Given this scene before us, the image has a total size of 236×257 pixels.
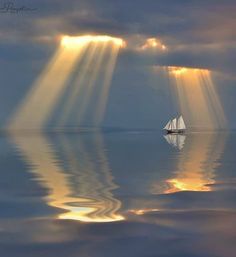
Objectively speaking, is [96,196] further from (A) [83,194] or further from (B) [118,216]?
(B) [118,216]

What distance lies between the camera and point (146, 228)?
67.4ft

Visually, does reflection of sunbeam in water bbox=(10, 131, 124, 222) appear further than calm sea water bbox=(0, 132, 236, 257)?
Yes

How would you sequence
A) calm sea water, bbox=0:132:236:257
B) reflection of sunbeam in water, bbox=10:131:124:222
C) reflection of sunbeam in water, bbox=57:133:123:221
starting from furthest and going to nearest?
reflection of sunbeam in water, bbox=10:131:124:222 → reflection of sunbeam in water, bbox=57:133:123:221 → calm sea water, bbox=0:132:236:257

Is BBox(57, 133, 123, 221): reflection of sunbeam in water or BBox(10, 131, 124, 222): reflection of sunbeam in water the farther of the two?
BBox(10, 131, 124, 222): reflection of sunbeam in water

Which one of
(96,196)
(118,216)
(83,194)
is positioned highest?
(83,194)

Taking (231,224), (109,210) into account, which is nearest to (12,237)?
(109,210)

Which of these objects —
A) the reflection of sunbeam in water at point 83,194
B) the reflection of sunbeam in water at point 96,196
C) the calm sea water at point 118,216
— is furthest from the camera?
the reflection of sunbeam in water at point 83,194

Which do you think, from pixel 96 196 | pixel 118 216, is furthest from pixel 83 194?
pixel 118 216

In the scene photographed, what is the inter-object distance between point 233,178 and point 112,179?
32.0ft

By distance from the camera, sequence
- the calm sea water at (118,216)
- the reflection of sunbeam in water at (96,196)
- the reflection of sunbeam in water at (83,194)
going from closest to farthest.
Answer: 1. the calm sea water at (118,216)
2. the reflection of sunbeam in water at (96,196)
3. the reflection of sunbeam in water at (83,194)

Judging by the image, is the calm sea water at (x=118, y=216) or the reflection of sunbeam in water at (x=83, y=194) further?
the reflection of sunbeam in water at (x=83, y=194)

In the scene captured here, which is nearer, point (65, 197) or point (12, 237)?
point (12, 237)

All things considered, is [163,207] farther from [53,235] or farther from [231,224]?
[53,235]

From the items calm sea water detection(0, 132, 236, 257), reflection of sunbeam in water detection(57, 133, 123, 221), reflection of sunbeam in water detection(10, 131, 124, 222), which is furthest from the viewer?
reflection of sunbeam in water detection(10, 131, 124, 222)
